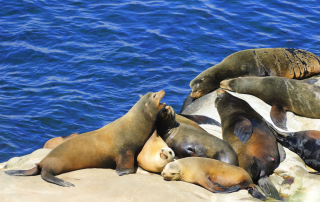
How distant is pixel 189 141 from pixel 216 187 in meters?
1.16

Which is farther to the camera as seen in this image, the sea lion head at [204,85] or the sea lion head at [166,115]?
the sea lion head at [204,85]

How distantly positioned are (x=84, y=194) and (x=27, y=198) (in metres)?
0.64

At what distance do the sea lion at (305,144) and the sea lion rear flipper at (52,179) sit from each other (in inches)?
137

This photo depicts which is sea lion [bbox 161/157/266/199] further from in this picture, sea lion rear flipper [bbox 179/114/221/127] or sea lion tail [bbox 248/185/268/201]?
sea lion rear flipper [bbox 179/114/221/127]

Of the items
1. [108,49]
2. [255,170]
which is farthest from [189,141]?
[108,49]

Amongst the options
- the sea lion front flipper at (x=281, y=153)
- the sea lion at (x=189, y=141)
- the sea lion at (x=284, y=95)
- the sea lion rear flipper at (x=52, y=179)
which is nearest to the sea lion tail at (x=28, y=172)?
the sea lion rear flipper at (x=52, y=179)

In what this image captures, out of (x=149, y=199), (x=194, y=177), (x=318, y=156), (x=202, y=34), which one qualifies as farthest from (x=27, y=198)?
(x=202, y=34)

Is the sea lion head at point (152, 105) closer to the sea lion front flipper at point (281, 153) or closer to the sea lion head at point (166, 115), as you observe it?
the sea lion head at point (166, 115)

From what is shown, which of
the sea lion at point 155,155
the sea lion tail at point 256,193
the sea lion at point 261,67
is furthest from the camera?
the sea lion at point 261,67

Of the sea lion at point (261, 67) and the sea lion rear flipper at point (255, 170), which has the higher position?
the sea lion at point (261, 67)

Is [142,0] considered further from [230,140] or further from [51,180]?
[51,180]

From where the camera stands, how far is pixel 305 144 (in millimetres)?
6297

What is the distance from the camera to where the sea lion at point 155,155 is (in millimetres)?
5473

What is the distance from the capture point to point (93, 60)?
38.8ft
